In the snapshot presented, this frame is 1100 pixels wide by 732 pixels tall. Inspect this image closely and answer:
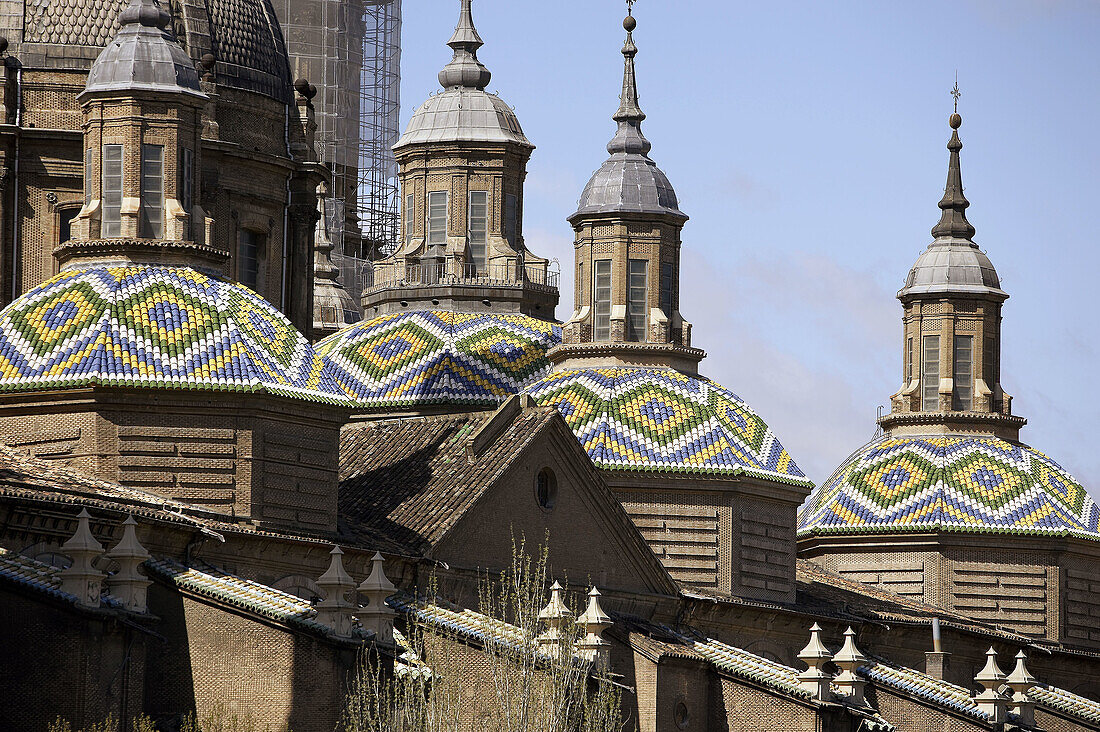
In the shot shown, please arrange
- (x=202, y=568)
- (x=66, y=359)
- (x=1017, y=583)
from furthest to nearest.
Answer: (x=1017, y=583) < (x=66, y=359) < (x=202, y=568)

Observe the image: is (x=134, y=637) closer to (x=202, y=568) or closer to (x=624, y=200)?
(x=202, y=568)

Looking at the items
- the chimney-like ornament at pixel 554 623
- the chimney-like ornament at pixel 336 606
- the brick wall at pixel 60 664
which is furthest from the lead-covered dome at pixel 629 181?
the brick wall at pixel 60 664

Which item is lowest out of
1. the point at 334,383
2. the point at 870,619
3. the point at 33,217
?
the point at 870,619

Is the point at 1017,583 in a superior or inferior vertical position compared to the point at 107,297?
inferior

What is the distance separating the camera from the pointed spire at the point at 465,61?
60.4 meters

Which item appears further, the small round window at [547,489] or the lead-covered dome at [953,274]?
the lead-covered dome at [953,274]

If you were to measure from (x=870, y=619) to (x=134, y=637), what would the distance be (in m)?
25.9

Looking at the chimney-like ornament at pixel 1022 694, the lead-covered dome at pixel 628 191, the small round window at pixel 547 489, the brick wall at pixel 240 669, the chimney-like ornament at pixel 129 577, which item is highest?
the lead-covered dome at pixel 628 191

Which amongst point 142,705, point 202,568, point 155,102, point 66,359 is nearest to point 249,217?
point 155,102

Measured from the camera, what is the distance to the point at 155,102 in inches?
1710

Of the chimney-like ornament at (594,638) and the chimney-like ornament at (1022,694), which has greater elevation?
the chimney-like ornament at (594,638)

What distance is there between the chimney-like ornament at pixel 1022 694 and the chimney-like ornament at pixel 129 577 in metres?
24.0

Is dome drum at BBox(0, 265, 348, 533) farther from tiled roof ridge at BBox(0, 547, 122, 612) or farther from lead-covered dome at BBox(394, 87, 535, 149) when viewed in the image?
lead-covered dome at BBox(394, 87, 535, 149)

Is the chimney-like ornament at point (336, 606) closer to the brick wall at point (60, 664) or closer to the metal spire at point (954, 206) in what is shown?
the brick wall at point (60, 664)
